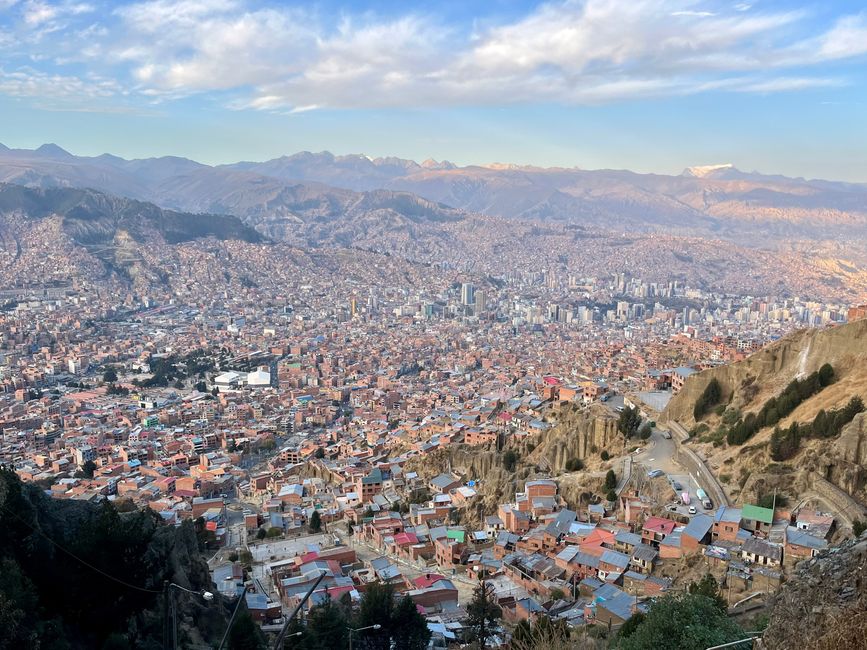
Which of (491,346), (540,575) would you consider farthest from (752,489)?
(491,346)

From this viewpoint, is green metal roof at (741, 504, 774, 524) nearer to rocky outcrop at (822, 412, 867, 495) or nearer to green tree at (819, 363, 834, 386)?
rocky outcrop at (822, 412, 867, 495)

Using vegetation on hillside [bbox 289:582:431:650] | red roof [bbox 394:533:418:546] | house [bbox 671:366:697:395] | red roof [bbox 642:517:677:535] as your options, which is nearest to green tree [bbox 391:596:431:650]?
vegetation on hillside [bbox 289:582:431:650]

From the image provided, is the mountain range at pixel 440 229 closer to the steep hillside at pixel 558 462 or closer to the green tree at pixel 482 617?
the steep hillside at pixel 558 462

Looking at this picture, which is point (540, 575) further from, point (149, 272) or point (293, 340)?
point (149, 272)

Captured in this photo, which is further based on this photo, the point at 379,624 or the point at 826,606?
the point at 379,624

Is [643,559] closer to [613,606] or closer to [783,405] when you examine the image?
[613,606]

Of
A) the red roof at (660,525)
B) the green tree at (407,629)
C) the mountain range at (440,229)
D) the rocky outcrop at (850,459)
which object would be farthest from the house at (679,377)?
the mountain range at (440,229)

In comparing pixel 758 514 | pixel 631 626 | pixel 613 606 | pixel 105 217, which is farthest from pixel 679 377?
pixel 105 217
